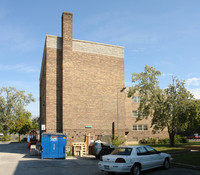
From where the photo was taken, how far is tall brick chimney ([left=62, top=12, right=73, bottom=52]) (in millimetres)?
27594

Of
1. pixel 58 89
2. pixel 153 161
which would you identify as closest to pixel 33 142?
pixel 58 89

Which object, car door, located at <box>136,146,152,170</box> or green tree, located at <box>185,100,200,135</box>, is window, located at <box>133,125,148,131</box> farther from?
car door, located at <box>136,146,152,170</box>

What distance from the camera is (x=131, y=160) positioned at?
35.1ft

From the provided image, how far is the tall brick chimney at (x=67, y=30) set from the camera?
27.6 m

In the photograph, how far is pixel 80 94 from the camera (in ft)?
91.4

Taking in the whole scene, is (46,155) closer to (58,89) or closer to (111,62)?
(58,89)

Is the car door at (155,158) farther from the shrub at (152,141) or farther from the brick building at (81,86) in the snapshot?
the shrub at (152,141)

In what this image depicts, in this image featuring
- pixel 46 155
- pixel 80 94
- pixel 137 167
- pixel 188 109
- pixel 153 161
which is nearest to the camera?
pixel 137 167

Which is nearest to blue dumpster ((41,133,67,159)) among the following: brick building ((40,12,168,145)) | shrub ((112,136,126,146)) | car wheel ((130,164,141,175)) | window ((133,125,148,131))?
brick building ((40,12,168,145))

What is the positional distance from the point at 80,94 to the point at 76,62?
3895 mm

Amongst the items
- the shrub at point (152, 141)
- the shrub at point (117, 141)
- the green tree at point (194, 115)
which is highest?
the green tree at point (194, 115)

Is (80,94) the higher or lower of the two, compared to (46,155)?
higher

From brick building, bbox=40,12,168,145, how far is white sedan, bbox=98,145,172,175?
1568cm

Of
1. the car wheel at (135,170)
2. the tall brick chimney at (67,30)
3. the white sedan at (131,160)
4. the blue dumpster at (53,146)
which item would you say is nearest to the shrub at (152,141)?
the tall brick chimney at (67,30)
